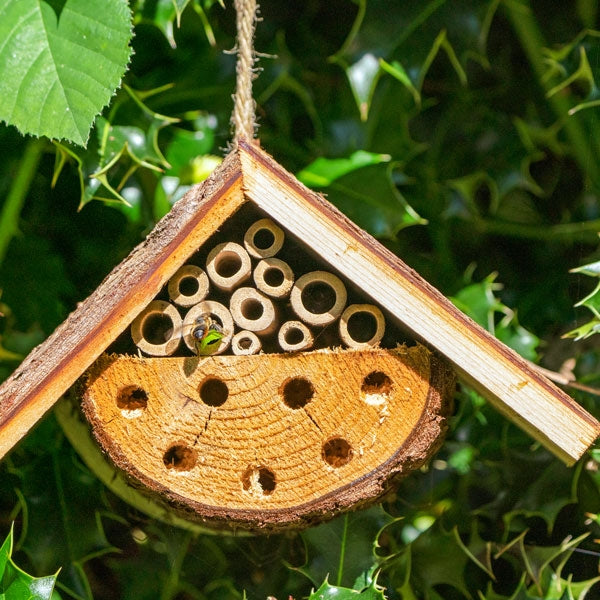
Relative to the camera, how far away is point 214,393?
1095mm

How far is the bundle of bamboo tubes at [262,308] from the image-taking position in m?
1.04

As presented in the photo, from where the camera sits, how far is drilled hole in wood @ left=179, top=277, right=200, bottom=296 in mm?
1073

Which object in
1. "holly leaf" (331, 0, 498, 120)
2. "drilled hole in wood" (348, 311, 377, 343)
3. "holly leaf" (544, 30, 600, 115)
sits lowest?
"drilled hole in wood" (348, 311, 377, 343)

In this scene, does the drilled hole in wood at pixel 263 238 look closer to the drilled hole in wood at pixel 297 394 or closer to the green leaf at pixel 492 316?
the drilled hole in wood at pixel 297 394

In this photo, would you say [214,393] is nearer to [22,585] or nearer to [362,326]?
[362,326]

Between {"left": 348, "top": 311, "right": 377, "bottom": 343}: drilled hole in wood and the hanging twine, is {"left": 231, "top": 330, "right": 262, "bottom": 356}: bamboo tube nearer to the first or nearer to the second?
{"left": 348, "top": 311, "right": 377, "bottom": 343}: drilled hole in wood

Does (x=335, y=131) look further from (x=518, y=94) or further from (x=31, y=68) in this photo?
(x=31, y=68)

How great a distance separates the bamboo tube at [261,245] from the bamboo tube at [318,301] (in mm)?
44

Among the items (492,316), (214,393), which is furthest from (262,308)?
(492,316)

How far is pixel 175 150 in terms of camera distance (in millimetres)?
1507

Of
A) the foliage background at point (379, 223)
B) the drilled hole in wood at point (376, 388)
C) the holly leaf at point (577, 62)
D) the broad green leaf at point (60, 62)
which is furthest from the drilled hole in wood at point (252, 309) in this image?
the holly leaf at point (577, 62)

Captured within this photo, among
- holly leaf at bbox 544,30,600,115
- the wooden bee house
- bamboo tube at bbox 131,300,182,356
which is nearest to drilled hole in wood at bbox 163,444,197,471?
the wooden bee house

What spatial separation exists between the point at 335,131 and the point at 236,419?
66 centimetres

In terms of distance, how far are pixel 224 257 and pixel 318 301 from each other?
0.37 feet
